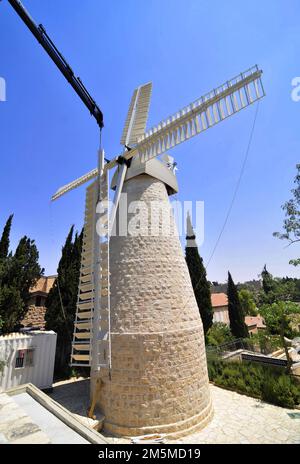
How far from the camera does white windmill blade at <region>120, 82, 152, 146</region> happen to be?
10117mm

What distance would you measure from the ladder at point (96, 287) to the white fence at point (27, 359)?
3066 millimetres

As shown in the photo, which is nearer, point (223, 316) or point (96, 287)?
point (96, 287)

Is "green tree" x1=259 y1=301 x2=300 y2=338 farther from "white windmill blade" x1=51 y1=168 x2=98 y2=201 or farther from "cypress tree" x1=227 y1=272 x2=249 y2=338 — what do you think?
"white windmill blade" x1=51 y1=168 x2=98 y2=201

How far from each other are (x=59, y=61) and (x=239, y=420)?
14.4 metres

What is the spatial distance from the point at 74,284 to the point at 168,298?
8979 mm

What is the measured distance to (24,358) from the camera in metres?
10.1

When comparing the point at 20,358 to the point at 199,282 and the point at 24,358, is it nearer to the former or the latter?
the point at 24,358

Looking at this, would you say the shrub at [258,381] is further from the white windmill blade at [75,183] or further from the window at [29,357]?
the white windmill blade at [75,183]

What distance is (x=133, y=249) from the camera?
8.51m

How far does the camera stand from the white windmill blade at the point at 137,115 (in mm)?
10117

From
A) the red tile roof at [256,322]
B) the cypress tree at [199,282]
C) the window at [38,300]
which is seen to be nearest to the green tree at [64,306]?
the window at [38,300]

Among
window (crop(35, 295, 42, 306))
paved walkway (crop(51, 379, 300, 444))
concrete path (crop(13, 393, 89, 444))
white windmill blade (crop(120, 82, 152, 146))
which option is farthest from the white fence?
white windmill blade (crop(120, 82, 152, 146))

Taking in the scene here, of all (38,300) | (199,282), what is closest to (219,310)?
(199,282)
